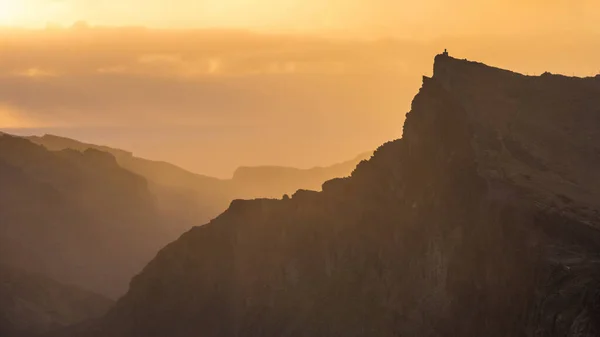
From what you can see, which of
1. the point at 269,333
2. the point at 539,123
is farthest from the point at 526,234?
the point at 269,333

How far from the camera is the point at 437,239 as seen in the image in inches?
4063

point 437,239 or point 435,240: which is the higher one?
point 437,239

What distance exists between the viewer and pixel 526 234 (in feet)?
275

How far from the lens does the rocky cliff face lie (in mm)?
81188

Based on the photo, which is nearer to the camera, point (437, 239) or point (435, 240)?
point (437, 239)

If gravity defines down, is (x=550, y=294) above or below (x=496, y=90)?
below

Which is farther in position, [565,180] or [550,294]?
[565,180]

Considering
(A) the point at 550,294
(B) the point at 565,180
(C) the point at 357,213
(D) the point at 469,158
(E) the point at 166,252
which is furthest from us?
(E) the point at 166,252

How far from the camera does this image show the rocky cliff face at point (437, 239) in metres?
81.2

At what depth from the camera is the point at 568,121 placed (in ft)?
352

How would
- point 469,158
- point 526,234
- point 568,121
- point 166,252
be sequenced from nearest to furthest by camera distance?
1. point 526,234
2. point 469,158
3. point 568,121
4. point 166,252

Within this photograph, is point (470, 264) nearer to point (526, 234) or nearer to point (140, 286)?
point (526, 234)

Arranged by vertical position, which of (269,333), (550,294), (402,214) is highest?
(402,214)

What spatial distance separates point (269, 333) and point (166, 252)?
123 feet
